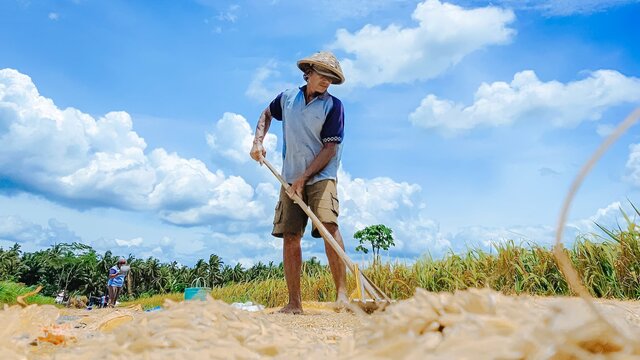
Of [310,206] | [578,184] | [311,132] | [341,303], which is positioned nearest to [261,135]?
[311,132]

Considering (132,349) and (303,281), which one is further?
(303,281)

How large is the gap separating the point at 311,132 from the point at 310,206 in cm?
70

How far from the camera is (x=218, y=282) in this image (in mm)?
23297

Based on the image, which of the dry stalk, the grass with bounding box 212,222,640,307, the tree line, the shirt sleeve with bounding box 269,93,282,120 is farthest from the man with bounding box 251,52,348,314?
the tree line

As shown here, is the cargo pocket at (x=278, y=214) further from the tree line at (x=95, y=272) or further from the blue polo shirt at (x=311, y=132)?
the tree line at (x=95, y=272)

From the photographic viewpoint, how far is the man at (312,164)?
5.54m

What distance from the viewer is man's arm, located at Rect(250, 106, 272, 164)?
5.97m

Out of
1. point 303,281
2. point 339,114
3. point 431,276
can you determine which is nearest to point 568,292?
point 431,276

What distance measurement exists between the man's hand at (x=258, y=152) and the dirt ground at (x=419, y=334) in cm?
483

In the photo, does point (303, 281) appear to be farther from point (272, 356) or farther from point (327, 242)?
point (272, 356)

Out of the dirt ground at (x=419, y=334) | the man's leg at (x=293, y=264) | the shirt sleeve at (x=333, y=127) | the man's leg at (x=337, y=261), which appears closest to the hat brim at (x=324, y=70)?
the shirt sleeve at (x=333, y=127)

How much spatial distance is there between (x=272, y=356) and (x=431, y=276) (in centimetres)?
775

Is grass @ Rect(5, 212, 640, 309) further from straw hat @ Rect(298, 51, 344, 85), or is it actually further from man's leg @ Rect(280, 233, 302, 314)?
straw hat @ Rect(298, 51, 344, 85)

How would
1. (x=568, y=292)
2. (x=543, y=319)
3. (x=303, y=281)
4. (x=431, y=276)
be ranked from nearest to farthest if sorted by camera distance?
(x=543, y=319)
(x=568, y=292)
(x=431, y=276)
(x=303, y=281)
